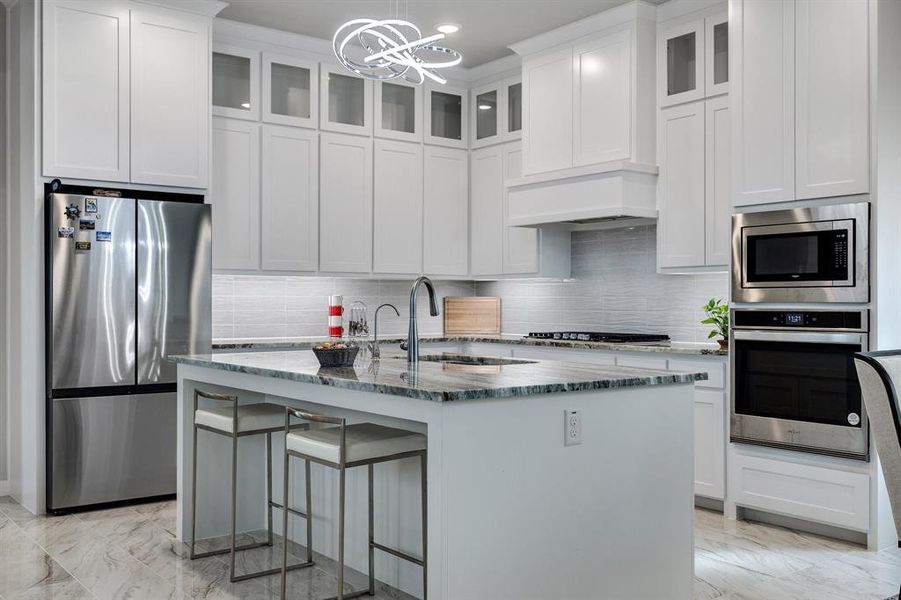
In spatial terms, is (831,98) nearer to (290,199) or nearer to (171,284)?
(290,199)

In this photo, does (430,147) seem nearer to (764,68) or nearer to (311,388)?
(764,68)

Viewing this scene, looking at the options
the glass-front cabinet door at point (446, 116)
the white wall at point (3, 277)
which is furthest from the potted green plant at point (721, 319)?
the white wall at point (3, 277)

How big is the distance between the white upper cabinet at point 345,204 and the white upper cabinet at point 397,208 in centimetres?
8

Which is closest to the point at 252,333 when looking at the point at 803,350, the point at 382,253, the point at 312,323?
the point at 312,323

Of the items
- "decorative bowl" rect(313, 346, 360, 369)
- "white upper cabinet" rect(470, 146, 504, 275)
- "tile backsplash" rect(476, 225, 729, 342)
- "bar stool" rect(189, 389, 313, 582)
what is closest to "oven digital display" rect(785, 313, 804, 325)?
"tile backsplash" rect(476, 225, 729, 342)

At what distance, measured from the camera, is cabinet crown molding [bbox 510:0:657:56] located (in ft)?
Result: 16.6

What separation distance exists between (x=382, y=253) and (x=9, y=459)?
272 cm

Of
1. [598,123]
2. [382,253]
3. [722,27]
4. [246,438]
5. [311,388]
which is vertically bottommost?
[246,438]

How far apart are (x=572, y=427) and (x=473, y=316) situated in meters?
4.09

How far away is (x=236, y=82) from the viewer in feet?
17.9

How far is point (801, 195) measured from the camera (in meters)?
4.01

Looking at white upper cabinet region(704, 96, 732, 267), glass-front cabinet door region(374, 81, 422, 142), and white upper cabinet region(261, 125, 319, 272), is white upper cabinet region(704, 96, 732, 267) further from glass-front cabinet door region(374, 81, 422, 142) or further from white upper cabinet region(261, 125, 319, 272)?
white upper cabinet region(261, 125, 319, 272)

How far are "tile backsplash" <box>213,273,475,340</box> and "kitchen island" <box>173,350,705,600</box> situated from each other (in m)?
2.26

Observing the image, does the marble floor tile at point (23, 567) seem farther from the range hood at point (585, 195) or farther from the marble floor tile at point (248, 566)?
the range hood at point (585, 195)
